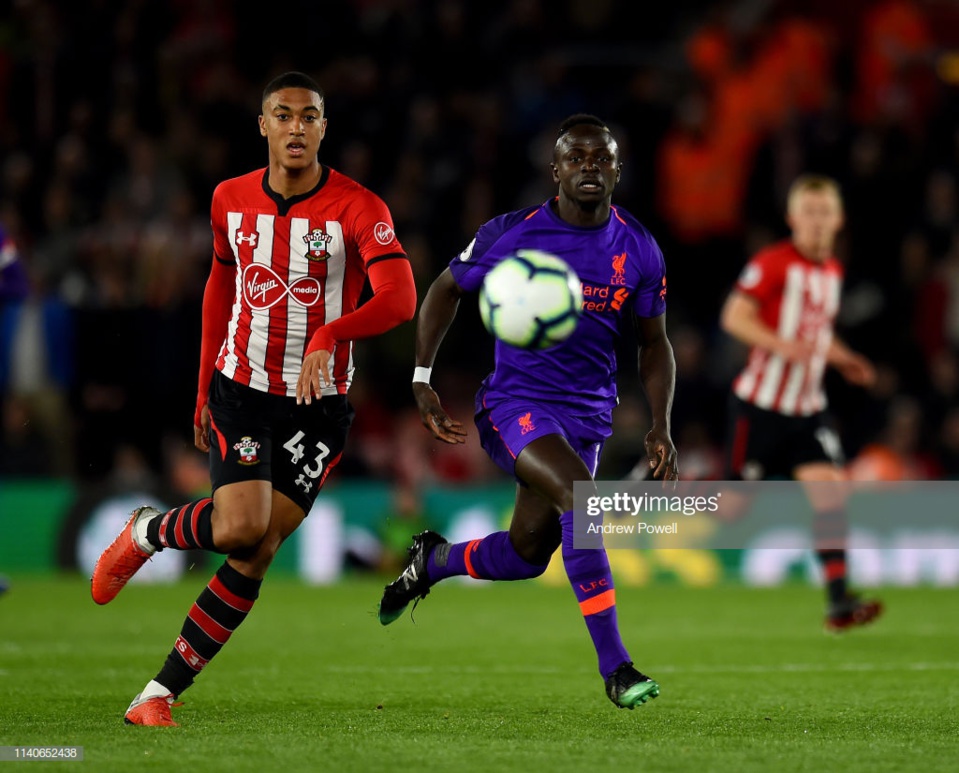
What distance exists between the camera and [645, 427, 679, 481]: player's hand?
18.5 feet

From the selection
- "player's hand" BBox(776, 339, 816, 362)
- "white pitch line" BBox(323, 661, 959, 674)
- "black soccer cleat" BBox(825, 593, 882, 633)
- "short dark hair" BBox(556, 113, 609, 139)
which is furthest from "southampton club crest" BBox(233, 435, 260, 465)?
"black soccer cleat" BBox(825, 593, 882, 633)

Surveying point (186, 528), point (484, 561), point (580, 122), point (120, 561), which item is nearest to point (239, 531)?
point (186, 528)

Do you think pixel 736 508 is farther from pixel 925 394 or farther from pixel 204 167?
pixel 204 167

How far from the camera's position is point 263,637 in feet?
28.9

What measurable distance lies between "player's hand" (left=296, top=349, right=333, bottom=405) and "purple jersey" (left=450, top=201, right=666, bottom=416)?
89 centimetres

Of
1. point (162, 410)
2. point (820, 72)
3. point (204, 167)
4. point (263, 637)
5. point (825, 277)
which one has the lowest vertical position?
point (263, 637)

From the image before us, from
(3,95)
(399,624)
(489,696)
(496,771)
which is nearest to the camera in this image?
(496,771)

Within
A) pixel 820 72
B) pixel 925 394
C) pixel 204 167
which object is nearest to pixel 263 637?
pixel 204 167

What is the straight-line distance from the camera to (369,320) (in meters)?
5.50

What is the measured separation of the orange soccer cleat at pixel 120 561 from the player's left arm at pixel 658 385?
1860mm

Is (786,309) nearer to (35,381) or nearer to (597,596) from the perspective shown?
(597,596)

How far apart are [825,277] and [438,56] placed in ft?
19.8

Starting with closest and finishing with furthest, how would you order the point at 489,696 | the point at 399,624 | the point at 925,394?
the point at 489,696 < the point at 399,624 < the point at 925,394

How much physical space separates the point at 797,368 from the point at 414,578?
3331mm
